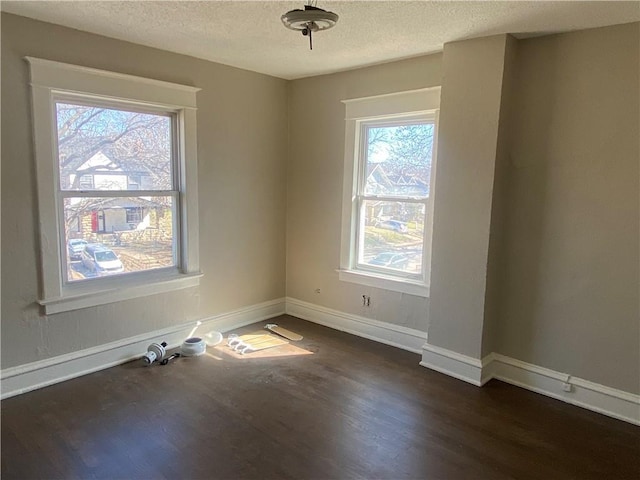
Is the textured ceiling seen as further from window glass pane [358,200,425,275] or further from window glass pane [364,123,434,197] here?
window glass pane [358,200,425,275]

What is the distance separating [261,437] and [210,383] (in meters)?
0.78

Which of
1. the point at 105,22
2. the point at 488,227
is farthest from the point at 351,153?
the point at 105,22

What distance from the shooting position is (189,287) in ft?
12.6

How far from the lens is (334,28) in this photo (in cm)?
283

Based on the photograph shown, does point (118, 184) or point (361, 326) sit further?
point (361, 326)

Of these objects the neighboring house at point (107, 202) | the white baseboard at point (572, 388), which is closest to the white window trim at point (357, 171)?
the white baseboard at point (572, 388)

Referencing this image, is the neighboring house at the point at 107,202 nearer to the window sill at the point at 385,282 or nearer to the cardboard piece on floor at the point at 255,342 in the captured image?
the cardboard piece on floor at the point at 255,342

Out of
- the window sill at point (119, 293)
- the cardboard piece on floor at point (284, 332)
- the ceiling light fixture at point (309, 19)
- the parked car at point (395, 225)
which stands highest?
the ceiling light fixture at point (309, 19)

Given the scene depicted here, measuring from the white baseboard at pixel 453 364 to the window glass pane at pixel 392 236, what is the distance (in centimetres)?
69

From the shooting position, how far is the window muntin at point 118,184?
3094 mm

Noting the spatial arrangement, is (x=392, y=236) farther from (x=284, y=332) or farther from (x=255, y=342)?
(x=255, y=342)

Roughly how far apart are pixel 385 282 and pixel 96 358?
241 cm

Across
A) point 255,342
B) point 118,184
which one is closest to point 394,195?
point 255,342

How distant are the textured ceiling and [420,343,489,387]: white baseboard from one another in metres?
2.29
